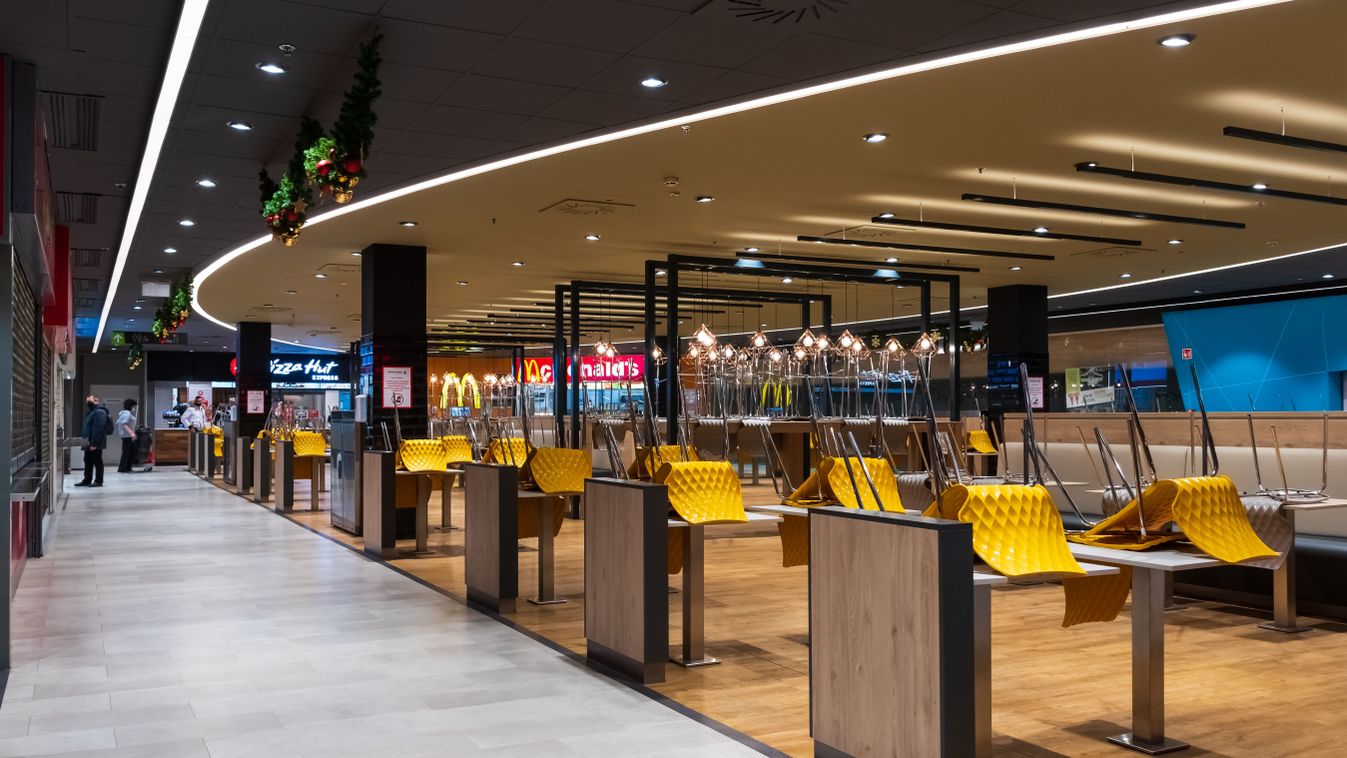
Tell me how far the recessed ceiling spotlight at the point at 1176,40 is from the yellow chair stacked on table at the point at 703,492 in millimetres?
3204

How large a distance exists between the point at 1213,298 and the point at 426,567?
14.8 metres

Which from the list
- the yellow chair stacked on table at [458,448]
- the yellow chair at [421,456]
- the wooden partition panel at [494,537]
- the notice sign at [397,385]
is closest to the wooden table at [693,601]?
the wooden partition panel at [494,537]

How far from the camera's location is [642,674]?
15.8 ft

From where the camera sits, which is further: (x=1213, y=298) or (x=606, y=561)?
(x=1213, y=298)

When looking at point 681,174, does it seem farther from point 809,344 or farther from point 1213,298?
point 1213,298

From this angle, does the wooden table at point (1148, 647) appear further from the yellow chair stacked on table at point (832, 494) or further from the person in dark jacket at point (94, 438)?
the person in dark jacket at point (94, 438)

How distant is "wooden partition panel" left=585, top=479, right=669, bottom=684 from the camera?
478 centimetres

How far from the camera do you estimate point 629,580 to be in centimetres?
491

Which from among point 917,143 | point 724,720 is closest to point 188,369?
point 917,143

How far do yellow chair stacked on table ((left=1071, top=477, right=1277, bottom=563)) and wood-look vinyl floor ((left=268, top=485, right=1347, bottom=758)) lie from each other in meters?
0.74

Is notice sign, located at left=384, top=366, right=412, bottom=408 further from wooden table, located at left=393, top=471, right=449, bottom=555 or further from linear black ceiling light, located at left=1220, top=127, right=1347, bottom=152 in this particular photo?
linear black ceiling light, located at left=1220, top=127, right=1347, bottom=152

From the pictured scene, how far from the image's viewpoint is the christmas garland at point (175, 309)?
1290cm

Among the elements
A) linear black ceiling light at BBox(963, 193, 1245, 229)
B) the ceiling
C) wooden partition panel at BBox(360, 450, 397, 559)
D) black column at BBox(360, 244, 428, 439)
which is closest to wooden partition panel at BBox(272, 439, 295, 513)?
black column at BBox(360, 244, 428, 439)

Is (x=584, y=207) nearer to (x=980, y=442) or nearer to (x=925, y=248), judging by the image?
Answer: (x=925, y=248)
